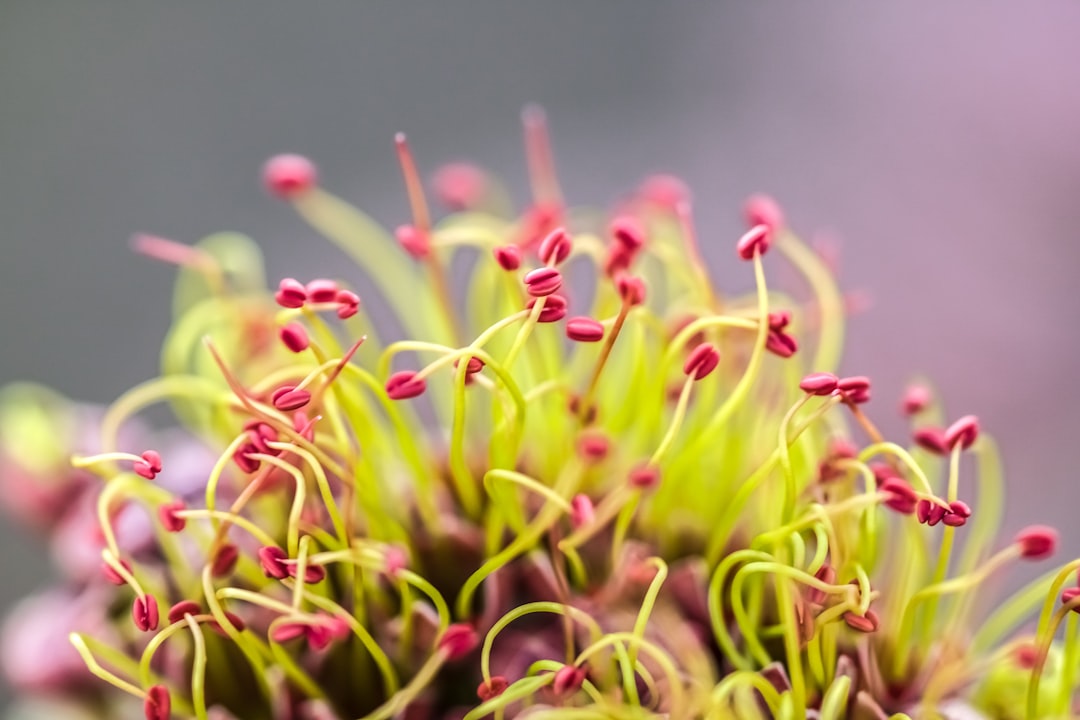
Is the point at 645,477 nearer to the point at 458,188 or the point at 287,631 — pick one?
the point at 287,631

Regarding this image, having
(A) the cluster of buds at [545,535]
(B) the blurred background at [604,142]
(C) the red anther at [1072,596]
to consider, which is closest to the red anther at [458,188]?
(A) the cluster of buds at [545,535]

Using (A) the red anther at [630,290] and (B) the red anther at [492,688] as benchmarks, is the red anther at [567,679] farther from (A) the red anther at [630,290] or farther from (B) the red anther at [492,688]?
(A) the red anther at [630,290]

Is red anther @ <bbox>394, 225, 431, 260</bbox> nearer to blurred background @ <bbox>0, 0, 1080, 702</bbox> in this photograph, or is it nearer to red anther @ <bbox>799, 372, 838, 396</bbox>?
red anther @ <bbox>799, 372, 838, 396</bbox>

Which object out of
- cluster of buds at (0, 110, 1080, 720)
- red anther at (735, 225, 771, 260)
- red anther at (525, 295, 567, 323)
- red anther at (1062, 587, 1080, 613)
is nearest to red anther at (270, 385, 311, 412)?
cluster of buds at (0, 110, 1080, 720)

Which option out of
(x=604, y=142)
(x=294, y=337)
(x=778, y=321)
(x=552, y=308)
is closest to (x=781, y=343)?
(x=778, y=321)

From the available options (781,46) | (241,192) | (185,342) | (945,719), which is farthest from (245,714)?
(781,46)
